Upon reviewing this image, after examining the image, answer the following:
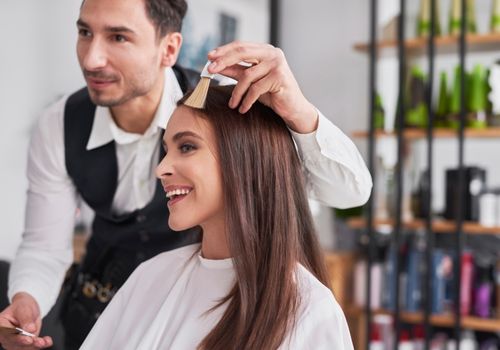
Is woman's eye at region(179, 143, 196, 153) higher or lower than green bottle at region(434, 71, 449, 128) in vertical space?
lower

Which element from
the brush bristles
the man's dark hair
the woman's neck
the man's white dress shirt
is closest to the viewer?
the brush bristles

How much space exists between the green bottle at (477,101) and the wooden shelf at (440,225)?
49 cm

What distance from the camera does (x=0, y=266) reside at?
2076 millimetres

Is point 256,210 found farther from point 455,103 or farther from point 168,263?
point 455,103

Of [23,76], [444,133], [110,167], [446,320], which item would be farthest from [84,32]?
[446,320]

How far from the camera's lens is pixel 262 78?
1117 mm

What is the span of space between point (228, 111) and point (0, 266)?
3.74 ft

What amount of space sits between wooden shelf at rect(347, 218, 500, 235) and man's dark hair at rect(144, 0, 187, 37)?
2.29 m

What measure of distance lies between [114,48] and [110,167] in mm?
348

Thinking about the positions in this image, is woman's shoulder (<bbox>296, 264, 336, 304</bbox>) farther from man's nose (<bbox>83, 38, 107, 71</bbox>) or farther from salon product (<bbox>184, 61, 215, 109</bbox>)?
man's nose (<bbox>83, 38, 107, 71</bbox>)

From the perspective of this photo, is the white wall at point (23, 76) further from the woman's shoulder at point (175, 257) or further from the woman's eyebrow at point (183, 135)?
the woman's eyebrow at point (183, 135)

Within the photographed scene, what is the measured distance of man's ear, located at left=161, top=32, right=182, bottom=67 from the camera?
159 centimetres

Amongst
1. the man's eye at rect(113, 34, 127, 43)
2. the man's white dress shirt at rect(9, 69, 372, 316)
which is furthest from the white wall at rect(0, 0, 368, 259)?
the man's eye at rect(113, 34, 127, 43)

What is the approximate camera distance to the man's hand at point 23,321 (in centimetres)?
133
